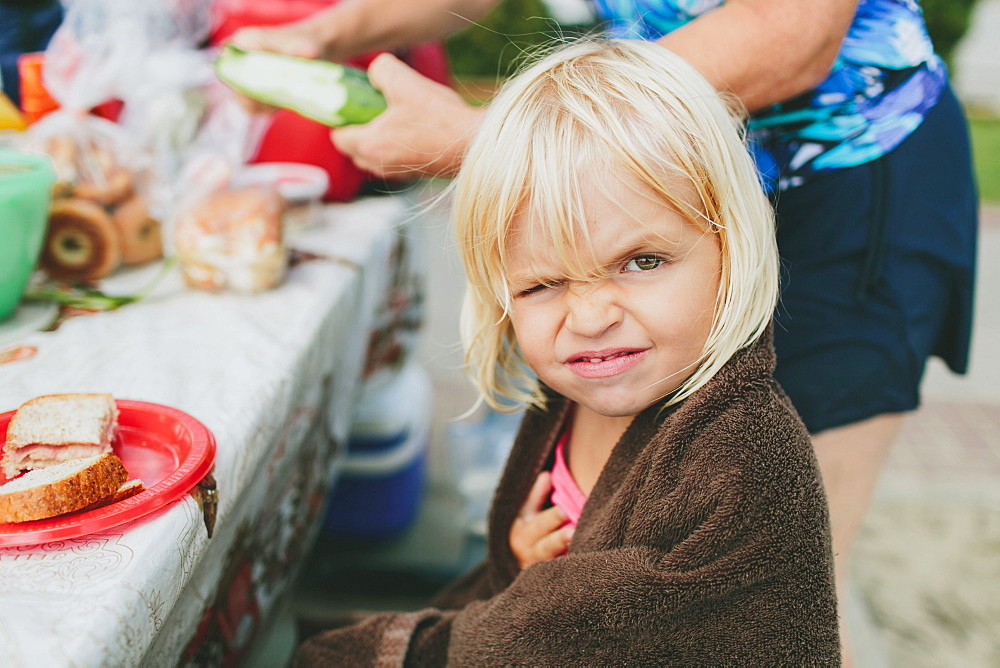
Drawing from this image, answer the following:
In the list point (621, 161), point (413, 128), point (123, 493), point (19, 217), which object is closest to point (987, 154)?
point (413, 128)

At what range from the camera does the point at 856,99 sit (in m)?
1.00

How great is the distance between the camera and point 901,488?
8.60 feet

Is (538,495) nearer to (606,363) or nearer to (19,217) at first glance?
(606,363)

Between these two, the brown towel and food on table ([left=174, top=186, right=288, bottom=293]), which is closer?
the brown towel

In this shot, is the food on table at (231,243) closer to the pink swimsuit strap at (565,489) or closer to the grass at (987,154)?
the pink swimsuit strap at (565,489)

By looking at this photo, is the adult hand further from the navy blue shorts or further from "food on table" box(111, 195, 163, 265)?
"food on table" box(111, 195, 163, 265)

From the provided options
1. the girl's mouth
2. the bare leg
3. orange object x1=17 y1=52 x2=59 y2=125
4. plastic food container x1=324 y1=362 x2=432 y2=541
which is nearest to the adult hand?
the girl's mouth

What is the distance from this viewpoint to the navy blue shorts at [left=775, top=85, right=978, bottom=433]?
103 cm

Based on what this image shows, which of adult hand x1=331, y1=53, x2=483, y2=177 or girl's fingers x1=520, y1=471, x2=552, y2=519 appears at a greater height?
adult hand x1=331, y1=53, x2=483, y2=177

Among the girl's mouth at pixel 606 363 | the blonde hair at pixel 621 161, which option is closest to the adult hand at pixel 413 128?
the blonde hair at pixel 621 161

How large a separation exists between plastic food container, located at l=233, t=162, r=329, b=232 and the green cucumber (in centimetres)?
43

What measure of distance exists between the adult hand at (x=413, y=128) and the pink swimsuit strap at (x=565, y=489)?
43 cm

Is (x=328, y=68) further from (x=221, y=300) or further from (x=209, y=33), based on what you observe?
(x=209, y=33)

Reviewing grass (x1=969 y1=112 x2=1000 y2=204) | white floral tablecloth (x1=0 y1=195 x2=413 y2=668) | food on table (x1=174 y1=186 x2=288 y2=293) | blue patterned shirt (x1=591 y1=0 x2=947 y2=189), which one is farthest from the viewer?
grass (x1=969 y1=112 x2=1000 y2=204)
